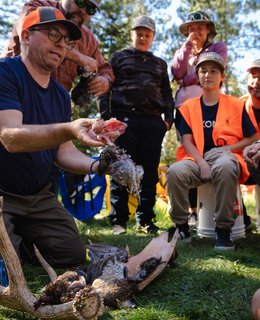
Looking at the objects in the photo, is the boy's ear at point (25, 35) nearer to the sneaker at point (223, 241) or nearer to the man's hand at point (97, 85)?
the man's hand at point (97, 85)

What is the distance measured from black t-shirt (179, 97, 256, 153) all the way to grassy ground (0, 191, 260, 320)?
3.50 ft

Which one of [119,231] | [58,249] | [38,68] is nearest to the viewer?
[38,68]

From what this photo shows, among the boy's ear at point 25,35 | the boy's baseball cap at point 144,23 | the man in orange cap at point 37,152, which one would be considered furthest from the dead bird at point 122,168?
the boy's baseball cap at point 144,23

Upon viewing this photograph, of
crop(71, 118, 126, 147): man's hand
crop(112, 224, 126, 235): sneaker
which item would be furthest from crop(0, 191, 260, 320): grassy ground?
crop(71, 118, 126, 147): man's hand

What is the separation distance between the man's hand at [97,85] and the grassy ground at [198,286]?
155 cm

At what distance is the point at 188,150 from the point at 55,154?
61.6 inches

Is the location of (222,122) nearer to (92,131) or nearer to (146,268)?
(146,268)

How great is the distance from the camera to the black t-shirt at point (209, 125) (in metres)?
4.69

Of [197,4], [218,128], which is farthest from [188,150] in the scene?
[197,4]

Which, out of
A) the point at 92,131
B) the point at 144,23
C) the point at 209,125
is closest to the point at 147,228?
the point at 209,125

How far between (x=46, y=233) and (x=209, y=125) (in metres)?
2.08

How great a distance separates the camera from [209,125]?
476 centimetres

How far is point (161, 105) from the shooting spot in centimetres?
536

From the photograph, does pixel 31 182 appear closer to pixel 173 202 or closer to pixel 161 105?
pixel 173 202
